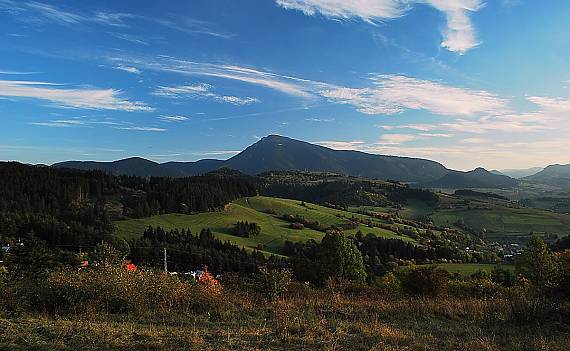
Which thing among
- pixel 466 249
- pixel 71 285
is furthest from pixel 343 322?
pixel 466 249

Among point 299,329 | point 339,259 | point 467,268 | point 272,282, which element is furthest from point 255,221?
point 299,329

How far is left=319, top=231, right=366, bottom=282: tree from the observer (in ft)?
153

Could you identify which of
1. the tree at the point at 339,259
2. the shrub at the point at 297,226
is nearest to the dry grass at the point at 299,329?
the tree at the point at 339,259

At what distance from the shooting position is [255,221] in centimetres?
8938

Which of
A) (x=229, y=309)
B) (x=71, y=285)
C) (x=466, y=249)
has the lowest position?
(x=466, y=249)

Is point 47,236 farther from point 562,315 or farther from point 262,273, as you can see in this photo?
point 562,315

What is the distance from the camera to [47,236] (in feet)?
225

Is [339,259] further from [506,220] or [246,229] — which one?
[506,220]

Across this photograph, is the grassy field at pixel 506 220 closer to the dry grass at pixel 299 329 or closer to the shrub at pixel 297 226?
the shrub at pixel 297 226

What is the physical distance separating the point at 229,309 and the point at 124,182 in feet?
374

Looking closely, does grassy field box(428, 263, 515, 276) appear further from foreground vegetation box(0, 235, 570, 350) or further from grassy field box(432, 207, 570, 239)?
foreground vegetation box(0, 235, 570, 350)

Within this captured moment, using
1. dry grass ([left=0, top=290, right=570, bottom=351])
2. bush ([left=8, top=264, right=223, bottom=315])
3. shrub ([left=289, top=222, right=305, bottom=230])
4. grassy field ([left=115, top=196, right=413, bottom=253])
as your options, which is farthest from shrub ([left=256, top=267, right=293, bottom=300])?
shrub ([left=289, top=222, right=305, bottom=230])

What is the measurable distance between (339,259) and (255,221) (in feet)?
146

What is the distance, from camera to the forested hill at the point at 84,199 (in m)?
69.4
